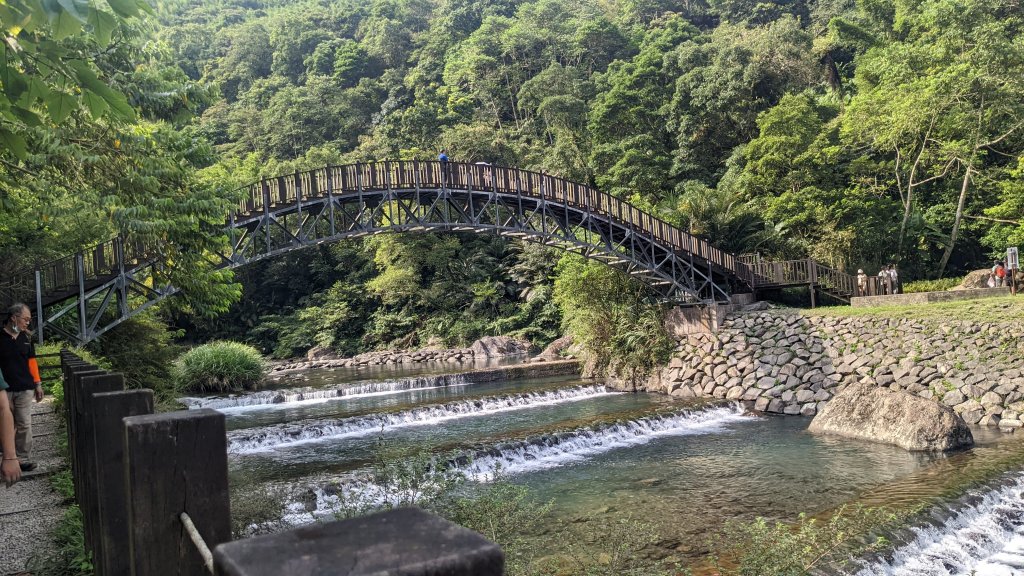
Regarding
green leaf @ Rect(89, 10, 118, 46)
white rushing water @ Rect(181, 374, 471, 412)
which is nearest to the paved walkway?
green leaf @ Rect(89, 10, 118, 46)

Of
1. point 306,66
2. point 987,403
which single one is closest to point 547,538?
point 987,403

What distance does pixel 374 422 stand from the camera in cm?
1709

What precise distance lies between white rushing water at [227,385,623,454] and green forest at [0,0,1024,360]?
10.5ft

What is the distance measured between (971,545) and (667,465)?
5.18m

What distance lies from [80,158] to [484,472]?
319 inches

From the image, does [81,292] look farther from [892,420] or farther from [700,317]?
[700,317]

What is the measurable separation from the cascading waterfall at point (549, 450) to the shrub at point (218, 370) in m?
15.4

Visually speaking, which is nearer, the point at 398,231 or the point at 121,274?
the point at 121,274

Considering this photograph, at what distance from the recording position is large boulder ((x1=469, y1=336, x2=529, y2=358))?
35.0m

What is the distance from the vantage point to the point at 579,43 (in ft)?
177

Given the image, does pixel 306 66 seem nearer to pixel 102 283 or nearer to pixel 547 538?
pixel 102 283

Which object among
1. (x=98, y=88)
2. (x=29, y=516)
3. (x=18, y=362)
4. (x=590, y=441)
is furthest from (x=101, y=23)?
(x=590, y=441)

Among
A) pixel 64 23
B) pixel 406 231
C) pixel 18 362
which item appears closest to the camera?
pixel 64 23

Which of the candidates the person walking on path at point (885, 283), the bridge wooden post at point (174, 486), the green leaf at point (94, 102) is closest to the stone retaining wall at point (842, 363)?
the person walking on path at point (885, 283)
